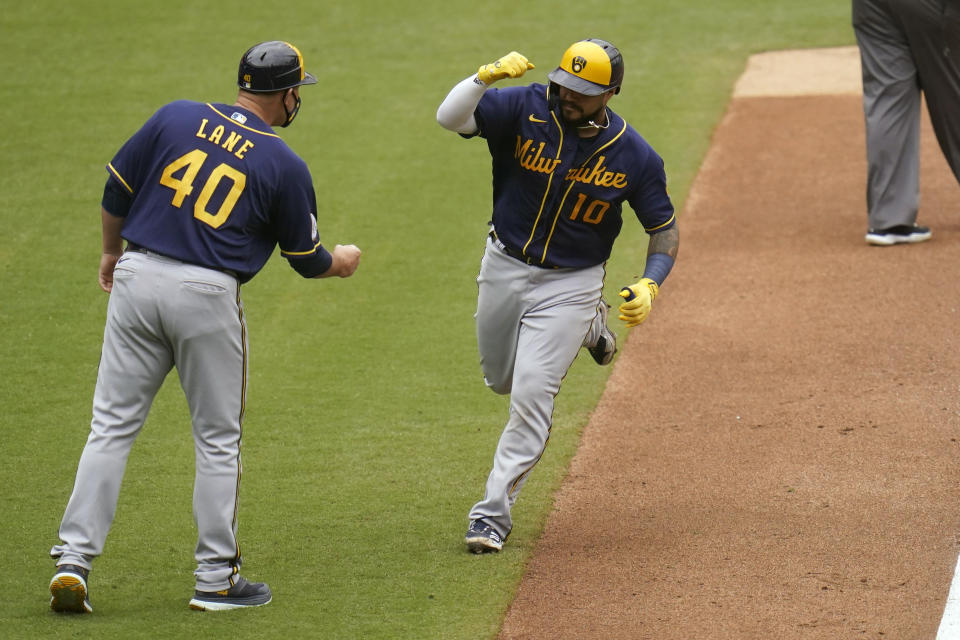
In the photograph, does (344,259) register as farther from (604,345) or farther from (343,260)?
(604,345)

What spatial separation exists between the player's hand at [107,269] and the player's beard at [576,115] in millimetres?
1735

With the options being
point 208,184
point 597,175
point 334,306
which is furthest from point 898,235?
point 208,184

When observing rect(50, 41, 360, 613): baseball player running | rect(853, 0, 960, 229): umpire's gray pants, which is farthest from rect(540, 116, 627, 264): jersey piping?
rect(853, 0, 960, 229): umpire's gray pants

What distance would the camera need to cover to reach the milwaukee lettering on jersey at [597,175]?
4.89 m

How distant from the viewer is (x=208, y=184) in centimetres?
421

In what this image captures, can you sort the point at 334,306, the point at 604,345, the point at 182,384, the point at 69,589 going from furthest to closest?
the point at 334,306, the point at 604,345, the point at 182,384, the point at 69,589

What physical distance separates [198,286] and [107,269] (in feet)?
1.99

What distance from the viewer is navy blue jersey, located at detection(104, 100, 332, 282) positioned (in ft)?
13.8

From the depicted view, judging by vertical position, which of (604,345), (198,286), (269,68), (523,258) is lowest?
(604,345)

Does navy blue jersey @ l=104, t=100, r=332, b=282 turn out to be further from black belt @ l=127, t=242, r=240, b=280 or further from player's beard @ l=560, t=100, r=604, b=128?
player's beard @ l=560, t=100, r=604, b=128

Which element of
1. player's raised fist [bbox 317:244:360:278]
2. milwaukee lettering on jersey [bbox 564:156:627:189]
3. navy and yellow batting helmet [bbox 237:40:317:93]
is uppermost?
navy and yellow batting helmet [bbox 237:40:317:93]

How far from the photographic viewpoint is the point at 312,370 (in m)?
6.69

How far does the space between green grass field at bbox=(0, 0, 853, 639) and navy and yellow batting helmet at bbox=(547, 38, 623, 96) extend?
68.6 inches

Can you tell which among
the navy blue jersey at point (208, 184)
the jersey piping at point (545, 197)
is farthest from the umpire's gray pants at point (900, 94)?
the navy blue jersey at point (208, 184)
